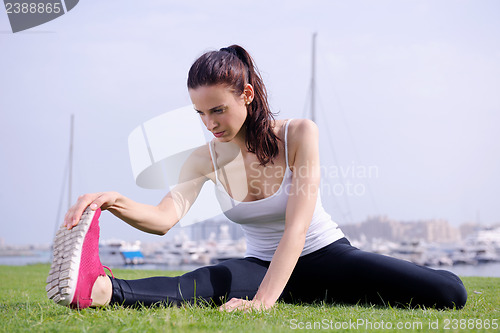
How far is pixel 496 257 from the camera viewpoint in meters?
44.9

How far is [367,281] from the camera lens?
119 inches

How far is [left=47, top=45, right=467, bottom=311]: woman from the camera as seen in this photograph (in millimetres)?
2562

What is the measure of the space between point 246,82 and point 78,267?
56.4 inches

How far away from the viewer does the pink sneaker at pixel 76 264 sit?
7.04 feet

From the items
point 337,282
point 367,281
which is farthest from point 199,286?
point 367,281

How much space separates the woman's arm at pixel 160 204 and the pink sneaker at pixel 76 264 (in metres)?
0.05

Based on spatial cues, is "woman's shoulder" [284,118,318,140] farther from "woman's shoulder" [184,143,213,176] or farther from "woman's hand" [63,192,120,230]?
"woman's hand" [63,192,120,230]

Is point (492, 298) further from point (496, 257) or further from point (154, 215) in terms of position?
point (496, 257)

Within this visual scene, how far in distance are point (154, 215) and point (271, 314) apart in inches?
36.0

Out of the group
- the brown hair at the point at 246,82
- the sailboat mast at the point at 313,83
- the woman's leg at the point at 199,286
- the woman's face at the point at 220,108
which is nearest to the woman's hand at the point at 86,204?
the woman's leg at the point at 199,286

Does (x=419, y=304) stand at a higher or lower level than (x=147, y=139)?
lower

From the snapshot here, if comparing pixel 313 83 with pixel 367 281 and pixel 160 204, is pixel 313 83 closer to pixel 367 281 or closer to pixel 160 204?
pixel 367 281

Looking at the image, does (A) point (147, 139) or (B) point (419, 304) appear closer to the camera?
(B) point (419, 304)

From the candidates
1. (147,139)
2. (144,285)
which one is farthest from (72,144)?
(144,285)
